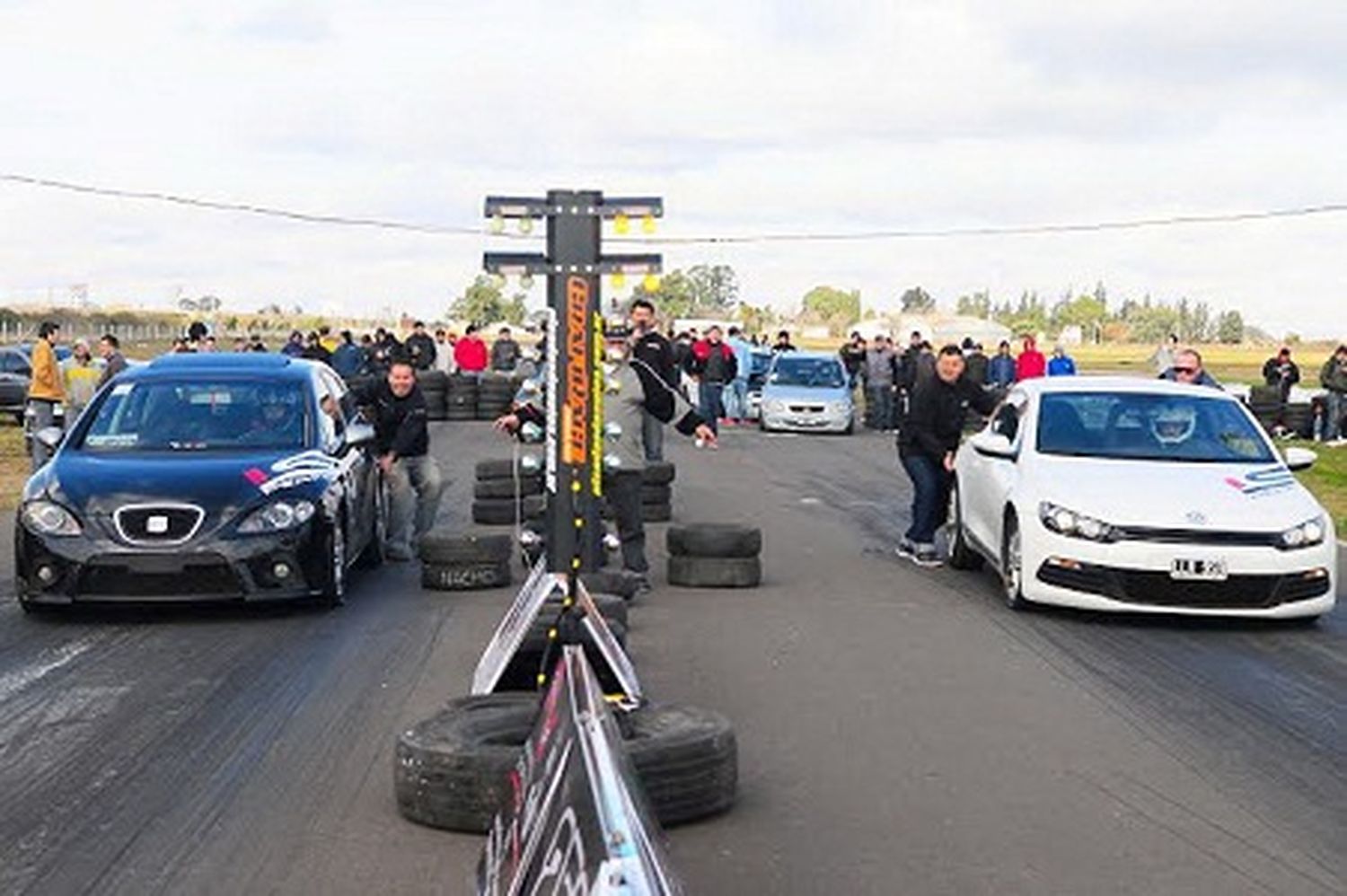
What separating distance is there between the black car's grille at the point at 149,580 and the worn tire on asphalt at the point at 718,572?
10.7ft

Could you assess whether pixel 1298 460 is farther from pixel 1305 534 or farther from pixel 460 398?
pixel 460 398

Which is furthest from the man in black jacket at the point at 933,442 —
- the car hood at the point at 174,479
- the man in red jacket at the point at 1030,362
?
the man in red jacket at the point at 1030,362

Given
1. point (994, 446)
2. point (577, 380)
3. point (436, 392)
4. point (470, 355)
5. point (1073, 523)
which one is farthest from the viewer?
point (470, 355)

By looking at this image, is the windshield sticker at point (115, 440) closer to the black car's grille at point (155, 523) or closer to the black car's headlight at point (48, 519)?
the black car's headlight at point (48, 519)

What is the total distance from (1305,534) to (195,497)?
659 cm

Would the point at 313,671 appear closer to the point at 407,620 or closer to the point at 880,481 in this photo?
the point at 407,620

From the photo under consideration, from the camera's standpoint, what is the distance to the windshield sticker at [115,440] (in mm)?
11711

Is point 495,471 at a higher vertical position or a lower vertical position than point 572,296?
lower

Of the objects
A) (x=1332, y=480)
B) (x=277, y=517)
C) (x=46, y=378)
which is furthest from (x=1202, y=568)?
(x=46, y=378)

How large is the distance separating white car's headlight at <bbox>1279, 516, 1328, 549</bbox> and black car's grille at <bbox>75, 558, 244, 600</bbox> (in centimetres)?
623

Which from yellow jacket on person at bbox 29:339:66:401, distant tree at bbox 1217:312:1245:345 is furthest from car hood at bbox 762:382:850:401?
distant tree at bbox 1217:312:1245:345

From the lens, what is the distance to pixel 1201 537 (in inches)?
420

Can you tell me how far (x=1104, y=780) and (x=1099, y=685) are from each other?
6.60 feet

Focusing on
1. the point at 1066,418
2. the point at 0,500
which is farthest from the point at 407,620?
the point at 0,500
